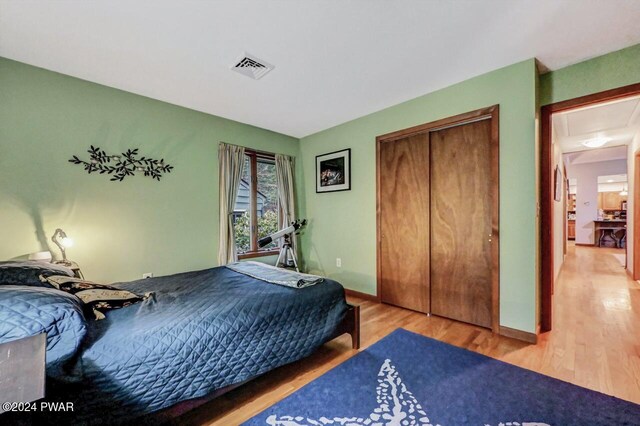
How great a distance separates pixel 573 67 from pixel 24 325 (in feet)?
13.0

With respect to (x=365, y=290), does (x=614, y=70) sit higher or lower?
higher

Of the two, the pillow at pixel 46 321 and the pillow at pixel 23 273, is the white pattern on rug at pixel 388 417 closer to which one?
the pillow at pixel 46 321

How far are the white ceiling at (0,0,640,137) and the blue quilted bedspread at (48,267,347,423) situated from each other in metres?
1.85

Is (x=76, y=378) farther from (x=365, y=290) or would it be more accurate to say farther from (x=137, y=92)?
(x=365, y=290)

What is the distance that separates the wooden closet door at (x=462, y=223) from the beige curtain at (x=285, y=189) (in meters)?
2.08

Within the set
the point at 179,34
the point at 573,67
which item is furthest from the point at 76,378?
the point at 573,67

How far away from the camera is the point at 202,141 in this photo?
327cm

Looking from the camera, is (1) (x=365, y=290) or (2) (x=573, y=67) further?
(1) (x=365, y=290)

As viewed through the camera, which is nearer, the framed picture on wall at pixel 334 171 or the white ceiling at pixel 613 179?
the framed picture on wall at pixel 334 171

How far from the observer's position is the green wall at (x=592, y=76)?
6.81ft

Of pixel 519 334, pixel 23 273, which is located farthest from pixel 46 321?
pixel 519 334

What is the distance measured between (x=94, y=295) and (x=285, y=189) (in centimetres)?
281

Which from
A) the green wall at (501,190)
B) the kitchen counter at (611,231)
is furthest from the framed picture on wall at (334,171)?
the kitchen counter at (611,231)

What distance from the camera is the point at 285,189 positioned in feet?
13.4
